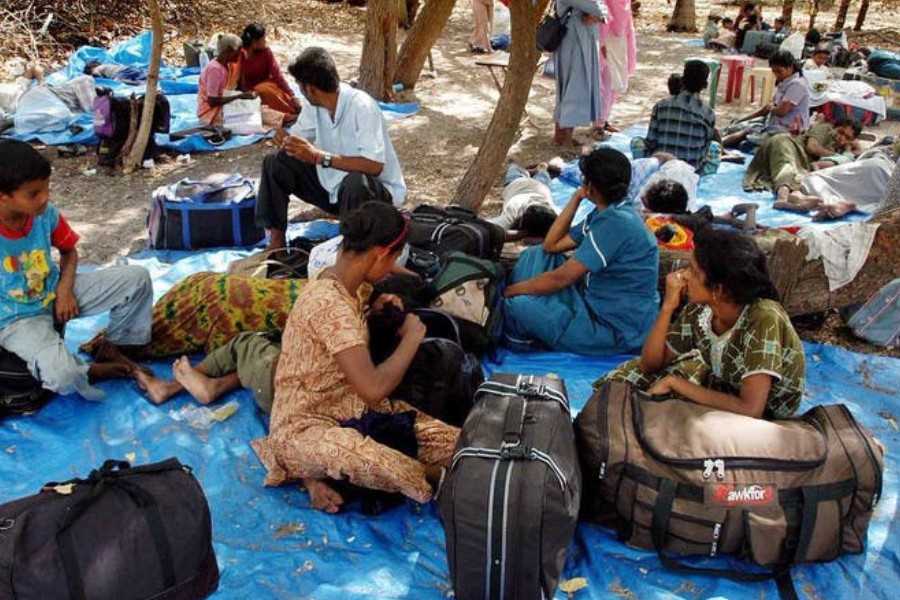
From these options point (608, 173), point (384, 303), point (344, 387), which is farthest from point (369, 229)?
point (608, 173)

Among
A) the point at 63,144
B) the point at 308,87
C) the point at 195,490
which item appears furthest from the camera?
the point at 63,144

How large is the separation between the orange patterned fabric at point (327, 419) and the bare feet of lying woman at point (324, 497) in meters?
0.03

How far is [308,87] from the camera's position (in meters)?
4.64

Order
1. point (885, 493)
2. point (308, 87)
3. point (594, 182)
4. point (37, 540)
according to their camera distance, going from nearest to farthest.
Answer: point (37, 540) → point (885, 493) → point (594, 182) → point (308, 87)

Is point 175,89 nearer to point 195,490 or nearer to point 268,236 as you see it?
point 268,236

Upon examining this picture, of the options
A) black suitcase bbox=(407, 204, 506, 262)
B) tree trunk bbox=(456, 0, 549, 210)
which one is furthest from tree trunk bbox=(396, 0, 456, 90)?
black suitcase bbox=(407, 204, 506, 262)

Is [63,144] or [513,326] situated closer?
[513,326]

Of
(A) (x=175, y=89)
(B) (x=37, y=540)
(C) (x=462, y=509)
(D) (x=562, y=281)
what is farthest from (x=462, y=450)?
(A) (x=175, y=89)

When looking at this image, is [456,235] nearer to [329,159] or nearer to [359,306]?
[329,159]

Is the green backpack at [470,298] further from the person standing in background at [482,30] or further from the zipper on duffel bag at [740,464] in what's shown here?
the person standing in background at [482,30]

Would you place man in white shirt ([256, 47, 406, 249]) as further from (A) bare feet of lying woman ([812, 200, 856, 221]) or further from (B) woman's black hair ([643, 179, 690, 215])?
(A) bare feet of lying woman ([812, 200, 856, 221])

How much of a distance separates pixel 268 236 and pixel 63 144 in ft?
9.94

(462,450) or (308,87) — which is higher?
(308,87)

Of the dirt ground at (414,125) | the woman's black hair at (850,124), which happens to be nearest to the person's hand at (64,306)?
the dirt ground at (414,125)
